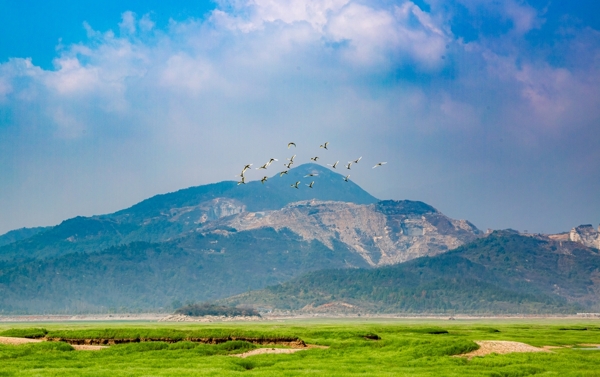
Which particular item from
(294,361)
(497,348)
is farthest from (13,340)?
(497,348)

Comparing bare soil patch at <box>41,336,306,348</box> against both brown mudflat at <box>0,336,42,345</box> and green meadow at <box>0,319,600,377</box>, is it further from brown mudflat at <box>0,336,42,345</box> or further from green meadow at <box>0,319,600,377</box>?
brown mudflat at <box>0,336,42,345</box>

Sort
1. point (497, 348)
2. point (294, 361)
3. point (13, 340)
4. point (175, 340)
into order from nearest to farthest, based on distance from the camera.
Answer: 1. point (294, 361)
2. point (497, 348)
3. point (13, 340)
4. point (175, 340)

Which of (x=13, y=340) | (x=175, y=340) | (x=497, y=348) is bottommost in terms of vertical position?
(x=497, y=348)

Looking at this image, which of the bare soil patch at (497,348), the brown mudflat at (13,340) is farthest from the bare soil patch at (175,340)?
the bare soil patch at (497,348)

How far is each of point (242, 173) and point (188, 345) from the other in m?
20.2

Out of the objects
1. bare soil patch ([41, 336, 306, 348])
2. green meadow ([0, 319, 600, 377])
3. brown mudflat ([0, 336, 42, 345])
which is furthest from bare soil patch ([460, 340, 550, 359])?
brown mudflat ([0, 336, 42, 345])

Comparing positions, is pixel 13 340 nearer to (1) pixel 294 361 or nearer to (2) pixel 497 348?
(1) pixel 294 361

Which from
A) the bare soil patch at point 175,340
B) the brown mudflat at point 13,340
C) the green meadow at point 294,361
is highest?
the brown mudflat at point 13,340

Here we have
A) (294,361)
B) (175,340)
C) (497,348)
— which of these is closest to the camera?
(294,361)

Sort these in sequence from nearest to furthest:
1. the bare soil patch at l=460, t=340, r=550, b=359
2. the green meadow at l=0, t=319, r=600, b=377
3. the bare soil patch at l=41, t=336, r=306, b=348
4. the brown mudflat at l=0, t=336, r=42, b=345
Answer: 1. the green meadow at l=0, t=319, r=600, b=377
2. the bare soil patch at l=460, t=340, r=550, b=359
3. the brown mudflat at l=0, t=336, r=42, b=345
4. the bare soil patch at l=41, t=336, r=306, b=348

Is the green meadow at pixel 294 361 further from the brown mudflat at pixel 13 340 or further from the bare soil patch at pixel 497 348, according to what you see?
the brown mudflat at pixel 13 340

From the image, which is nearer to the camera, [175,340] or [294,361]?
[294,361]

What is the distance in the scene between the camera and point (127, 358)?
235ft

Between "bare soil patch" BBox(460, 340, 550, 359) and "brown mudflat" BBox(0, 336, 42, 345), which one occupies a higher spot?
"brown mudflat" BBox(0, 336, 42, 345)
